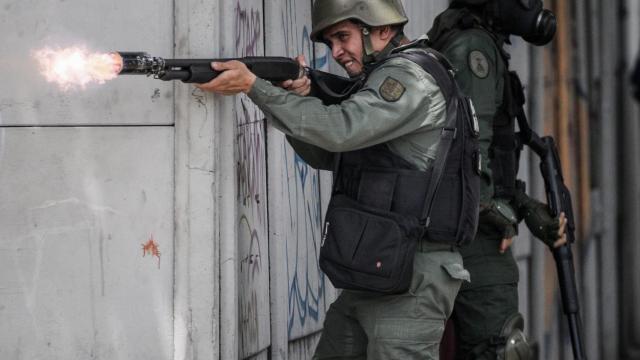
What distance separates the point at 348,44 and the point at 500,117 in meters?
1.10

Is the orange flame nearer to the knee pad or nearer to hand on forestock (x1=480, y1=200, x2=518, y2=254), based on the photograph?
hand on forestock (x1=480, y1=200, x2=518, y2=254)

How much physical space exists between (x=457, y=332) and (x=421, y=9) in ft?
6.03

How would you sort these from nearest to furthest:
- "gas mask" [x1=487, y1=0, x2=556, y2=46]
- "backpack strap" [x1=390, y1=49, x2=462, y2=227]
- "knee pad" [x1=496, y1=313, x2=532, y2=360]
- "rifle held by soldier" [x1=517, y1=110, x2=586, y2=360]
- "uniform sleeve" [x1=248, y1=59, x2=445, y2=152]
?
"uniform sleeve" [x1=248, y1=59, x2=445, y2=152] → "backpack strap" [x1=390, y1=49, x2=462, y2=227] → "knee pad" [x1=496, y1=313, x2=532, y2=360] → "gas mask" [x1=487, y1=0, x2=556, y2=46] → "rifle held by soldier" [x1=517, y1=110, x2=586, y2=360]

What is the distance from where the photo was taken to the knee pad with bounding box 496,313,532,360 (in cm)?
441

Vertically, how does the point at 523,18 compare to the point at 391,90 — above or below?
above

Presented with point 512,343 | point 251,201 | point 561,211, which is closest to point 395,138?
point 251,201

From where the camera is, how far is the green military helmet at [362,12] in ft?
12.4

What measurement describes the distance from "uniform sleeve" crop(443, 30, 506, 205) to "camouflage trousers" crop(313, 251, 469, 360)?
31.7 inches

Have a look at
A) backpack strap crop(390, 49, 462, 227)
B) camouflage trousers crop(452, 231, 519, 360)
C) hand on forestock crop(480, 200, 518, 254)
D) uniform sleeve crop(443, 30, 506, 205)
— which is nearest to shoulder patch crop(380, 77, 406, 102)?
backpack strap crop(390, 49, 462, 227)

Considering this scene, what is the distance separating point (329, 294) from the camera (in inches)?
206

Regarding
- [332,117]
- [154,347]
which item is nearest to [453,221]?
[332,117]

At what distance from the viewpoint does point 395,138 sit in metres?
3.64

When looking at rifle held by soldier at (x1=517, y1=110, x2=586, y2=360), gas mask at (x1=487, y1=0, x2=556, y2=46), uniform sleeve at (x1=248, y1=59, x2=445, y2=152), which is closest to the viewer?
uniform sleeve at (x1=248, y1=59, x2=445, y2=152)

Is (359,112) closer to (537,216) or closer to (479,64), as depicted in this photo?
(479,64)
